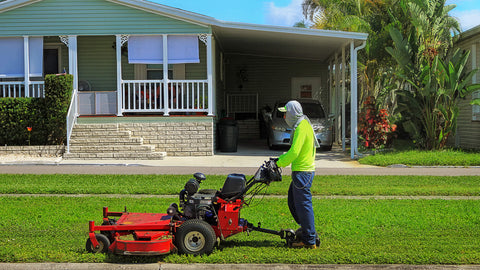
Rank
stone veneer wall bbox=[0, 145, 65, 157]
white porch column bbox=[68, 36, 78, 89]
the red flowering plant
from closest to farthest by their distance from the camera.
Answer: stone veneer wall bbox=[0, 145, 65, 157] < white porch column bbox=[68, 36, 78, 89] < the red flowering plant

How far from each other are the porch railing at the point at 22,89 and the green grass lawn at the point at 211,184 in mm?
5943

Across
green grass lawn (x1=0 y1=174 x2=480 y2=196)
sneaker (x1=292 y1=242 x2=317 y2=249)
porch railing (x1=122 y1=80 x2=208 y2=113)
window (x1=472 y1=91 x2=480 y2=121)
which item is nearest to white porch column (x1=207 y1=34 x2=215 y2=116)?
porch railing (x1=122 y1=80 x2=208 y2=113)

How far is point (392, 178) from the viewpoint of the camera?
12.1 metres

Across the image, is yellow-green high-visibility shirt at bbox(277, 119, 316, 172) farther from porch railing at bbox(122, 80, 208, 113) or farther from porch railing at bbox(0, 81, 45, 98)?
porch railing at bbox(0, 81, 45, 98)

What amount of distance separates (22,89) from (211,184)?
1091 cm

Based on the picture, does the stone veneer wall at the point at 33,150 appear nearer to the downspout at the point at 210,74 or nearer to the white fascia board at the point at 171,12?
the downspout at the point at 210,74

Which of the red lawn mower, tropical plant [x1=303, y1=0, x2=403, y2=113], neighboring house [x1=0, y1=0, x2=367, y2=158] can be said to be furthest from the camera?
tropical plant [x1=303, y1=0, x2=403, y2=113]

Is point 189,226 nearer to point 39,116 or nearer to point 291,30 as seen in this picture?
point 291,30

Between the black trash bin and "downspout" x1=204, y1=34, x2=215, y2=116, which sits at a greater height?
"downspout" x1=204, y1=34, x2=215, y2=116

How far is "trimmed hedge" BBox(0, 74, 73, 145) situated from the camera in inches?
651

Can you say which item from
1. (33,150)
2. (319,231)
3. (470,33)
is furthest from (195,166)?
Answer: (470,33)

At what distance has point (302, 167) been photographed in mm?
6191

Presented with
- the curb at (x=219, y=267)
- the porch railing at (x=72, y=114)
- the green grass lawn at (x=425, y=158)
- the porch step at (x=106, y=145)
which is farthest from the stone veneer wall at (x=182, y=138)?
the curb at (x=219, y=267)

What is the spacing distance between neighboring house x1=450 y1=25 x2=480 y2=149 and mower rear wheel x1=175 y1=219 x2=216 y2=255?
46.7ft
